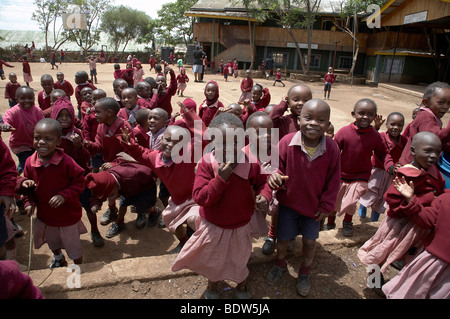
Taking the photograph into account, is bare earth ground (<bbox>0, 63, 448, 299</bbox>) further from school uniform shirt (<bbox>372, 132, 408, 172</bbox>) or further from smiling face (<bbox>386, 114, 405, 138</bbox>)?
smiling face (<bbox>386, 114, 405, 138</bbox>)

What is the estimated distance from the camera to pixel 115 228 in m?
3.82

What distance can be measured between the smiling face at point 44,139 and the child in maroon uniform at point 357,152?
9.71 ft

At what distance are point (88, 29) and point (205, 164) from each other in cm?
4592

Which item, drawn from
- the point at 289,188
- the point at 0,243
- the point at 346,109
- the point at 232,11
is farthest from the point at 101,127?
the point at 232,11

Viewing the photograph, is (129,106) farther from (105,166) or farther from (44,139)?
(44,139)

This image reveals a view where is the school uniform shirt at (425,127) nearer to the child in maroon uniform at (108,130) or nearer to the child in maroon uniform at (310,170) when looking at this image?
the child in maroon uniform at (310,170)

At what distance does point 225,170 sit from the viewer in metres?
2.00

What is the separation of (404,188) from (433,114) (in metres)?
1.39

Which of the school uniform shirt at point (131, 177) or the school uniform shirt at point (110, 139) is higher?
the school uniform shirt at point (110, 139)

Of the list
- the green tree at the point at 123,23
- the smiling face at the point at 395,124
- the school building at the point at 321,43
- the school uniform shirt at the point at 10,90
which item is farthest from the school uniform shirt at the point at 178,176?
the green tree at the point at 123,23

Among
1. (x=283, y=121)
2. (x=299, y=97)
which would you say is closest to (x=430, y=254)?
(x=299, y=97)

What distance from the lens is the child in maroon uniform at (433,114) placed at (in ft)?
9.55

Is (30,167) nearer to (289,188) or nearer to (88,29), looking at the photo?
(289,188)
